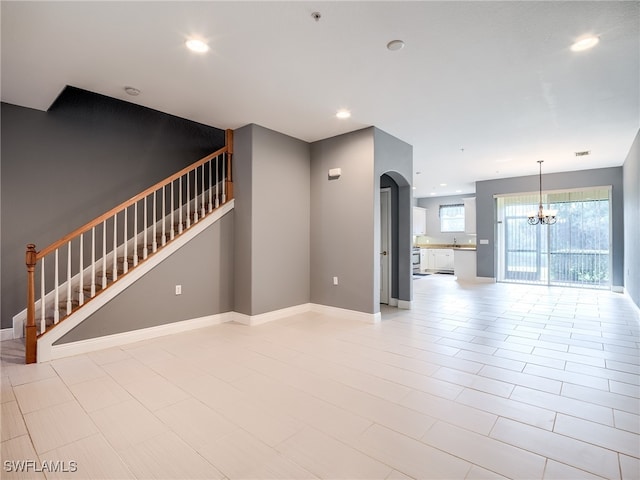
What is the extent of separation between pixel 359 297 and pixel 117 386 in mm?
3111

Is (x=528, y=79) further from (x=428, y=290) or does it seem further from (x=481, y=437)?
(x=428, y=290)

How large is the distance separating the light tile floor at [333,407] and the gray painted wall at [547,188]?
4068mm

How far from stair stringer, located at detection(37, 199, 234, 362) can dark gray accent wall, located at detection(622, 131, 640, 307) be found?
6.22 m

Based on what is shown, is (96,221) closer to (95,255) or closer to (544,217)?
(95,255)

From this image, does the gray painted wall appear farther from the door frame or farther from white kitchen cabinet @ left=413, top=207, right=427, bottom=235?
the door frame

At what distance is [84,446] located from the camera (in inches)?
72.5

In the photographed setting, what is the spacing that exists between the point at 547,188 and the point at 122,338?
30.1 ft

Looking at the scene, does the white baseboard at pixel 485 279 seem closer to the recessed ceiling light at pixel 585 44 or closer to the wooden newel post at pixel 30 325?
the recessed ceiling light at pixel 585 44

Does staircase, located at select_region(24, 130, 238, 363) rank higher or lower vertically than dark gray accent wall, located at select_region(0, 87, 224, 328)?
lower

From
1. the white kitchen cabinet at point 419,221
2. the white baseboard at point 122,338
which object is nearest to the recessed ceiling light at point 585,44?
the white baseboard at point 122,338

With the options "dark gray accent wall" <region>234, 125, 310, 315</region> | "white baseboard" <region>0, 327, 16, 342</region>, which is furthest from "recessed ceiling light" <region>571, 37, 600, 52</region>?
"white baseboard" <region>0, 327, 16, 342</region>

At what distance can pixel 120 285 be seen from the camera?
3.63 meters

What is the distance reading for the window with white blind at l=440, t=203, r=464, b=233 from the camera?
11.8 metres

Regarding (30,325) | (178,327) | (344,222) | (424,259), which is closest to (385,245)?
(344,222)
